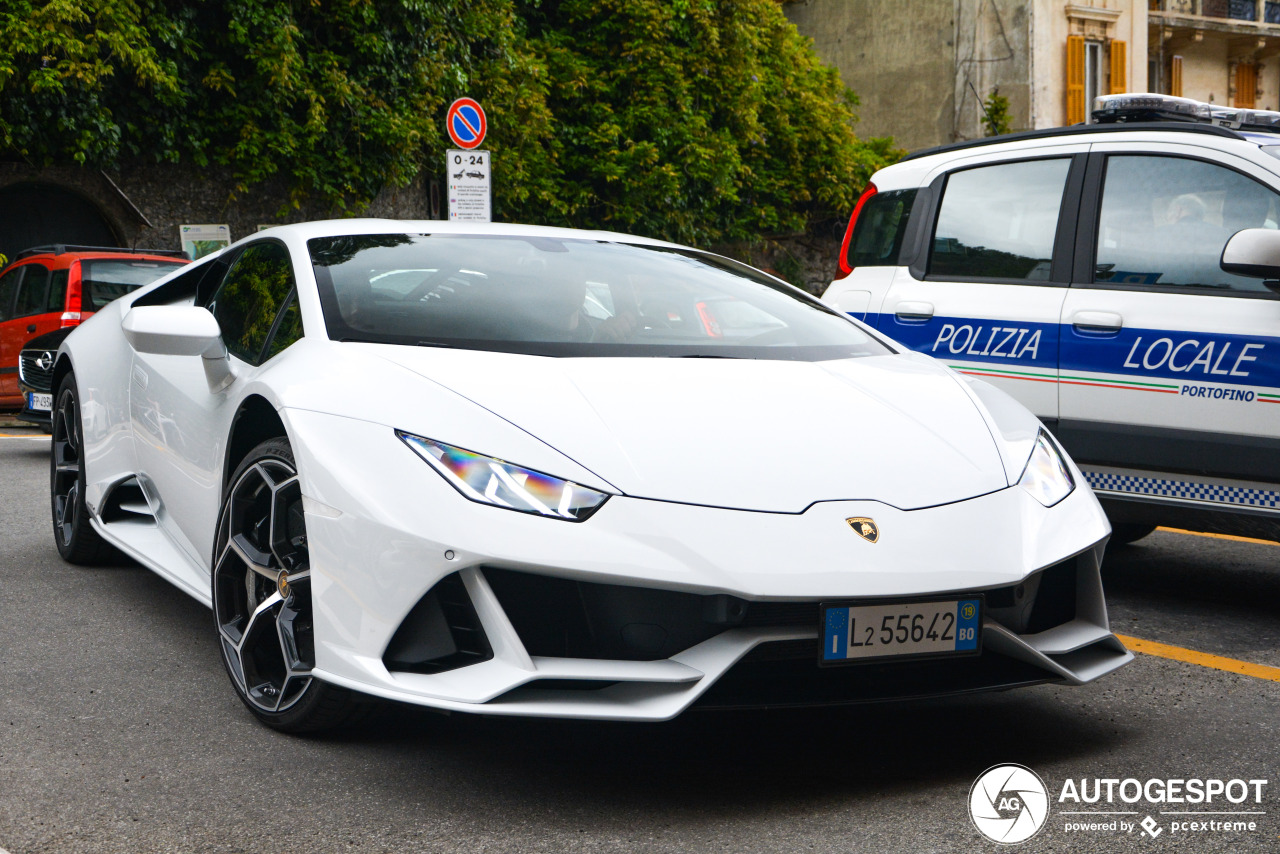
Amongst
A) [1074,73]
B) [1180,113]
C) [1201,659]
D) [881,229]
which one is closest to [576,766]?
[1201,659]

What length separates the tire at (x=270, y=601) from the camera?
9.78 ft

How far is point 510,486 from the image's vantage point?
2.64m

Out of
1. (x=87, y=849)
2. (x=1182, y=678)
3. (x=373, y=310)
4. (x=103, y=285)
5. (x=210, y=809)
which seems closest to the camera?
(x=87, y=849)

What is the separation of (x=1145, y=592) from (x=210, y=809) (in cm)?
354


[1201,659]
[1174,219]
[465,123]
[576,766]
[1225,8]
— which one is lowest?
[1201,659]

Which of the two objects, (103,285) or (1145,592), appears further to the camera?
(103,285)

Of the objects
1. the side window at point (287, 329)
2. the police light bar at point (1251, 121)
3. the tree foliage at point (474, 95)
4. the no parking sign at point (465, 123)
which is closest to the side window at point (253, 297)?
the side window at point (287, 329)

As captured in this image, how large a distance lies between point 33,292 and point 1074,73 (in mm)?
22857

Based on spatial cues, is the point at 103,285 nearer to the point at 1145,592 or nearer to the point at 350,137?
the point at 350,137

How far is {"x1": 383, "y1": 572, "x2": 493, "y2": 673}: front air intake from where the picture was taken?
263 cm

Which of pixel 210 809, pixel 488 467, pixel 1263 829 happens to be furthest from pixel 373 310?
pixel 1263 829

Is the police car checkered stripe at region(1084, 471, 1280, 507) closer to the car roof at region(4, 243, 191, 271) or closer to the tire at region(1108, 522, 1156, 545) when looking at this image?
the tire at region(1108, 522, 1156, 545)

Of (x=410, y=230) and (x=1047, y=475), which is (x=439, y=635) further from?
(x=410, y=230)

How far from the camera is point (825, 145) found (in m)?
25.1
